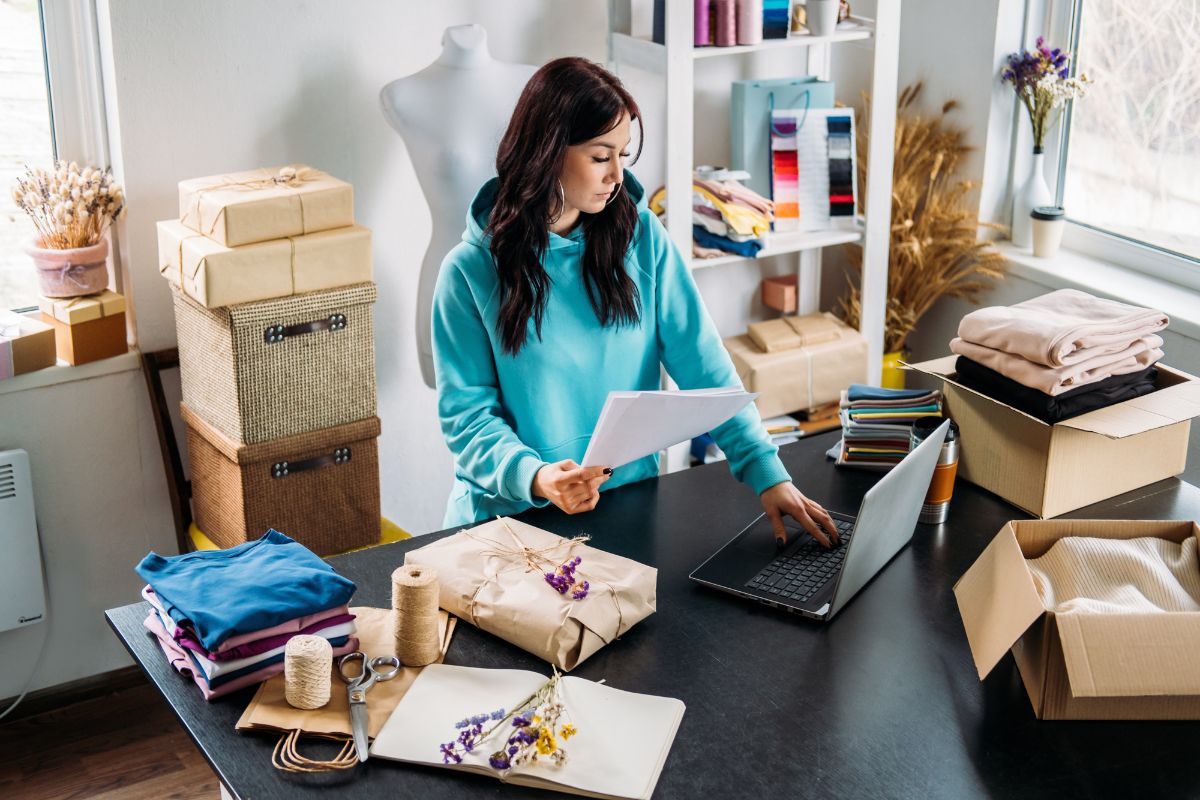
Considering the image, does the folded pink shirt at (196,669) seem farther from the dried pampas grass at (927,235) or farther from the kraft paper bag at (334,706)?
the dried pampas grass at (927,235)

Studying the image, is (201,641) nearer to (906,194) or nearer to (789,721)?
(789,721)

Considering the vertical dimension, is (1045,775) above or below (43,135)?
below

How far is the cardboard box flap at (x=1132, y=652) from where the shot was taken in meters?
1.50

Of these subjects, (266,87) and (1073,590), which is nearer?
(1073,590)

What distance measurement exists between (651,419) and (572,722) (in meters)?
0.48

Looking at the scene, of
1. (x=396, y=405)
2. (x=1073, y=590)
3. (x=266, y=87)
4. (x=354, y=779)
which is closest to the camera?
(x=354, y=779)

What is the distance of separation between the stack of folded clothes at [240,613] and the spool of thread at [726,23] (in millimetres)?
2047

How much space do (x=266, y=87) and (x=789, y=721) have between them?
2148mm

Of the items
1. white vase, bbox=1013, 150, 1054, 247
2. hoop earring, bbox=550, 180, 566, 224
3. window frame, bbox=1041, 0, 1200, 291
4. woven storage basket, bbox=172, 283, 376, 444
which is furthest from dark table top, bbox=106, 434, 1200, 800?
white vase, bbox=1013, 150, 1054, 247

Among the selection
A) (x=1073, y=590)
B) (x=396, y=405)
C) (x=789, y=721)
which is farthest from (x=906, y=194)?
(x=789, y=721)

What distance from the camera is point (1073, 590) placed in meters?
1.72

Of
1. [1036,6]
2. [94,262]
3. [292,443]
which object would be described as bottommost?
[292,443]

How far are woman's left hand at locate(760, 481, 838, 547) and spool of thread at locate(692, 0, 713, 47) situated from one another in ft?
5.19

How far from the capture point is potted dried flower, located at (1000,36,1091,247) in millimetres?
3586
